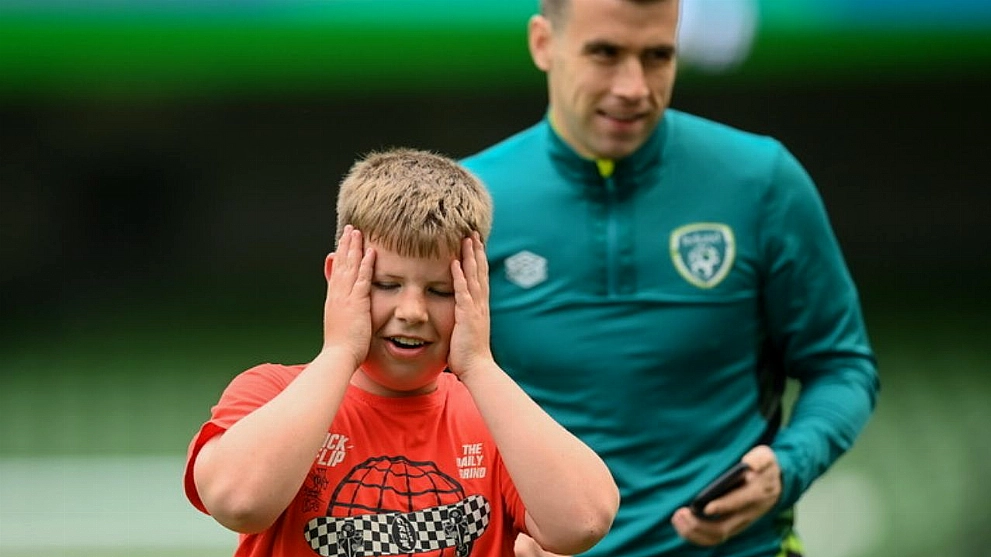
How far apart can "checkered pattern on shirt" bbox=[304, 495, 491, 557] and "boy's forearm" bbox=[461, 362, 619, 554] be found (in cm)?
12

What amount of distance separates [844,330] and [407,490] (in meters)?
1.36

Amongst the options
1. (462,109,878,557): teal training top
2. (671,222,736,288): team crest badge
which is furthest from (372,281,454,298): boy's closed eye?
(671,222,736,288): team crest badge

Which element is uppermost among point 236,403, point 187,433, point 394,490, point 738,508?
point 236,403

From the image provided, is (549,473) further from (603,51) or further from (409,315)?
(603,51)

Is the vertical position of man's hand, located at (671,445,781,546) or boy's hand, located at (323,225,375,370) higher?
boy's hand, located at (323,225,375,370)

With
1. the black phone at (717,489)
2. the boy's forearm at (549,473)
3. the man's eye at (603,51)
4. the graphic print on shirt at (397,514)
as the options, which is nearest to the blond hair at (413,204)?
the boy's forearm at (549,473)

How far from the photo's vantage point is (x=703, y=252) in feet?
11.2

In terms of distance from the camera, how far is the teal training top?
3.32m

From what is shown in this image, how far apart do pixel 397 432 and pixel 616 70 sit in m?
1.18

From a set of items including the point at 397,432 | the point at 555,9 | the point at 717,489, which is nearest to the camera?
the point at 397,432

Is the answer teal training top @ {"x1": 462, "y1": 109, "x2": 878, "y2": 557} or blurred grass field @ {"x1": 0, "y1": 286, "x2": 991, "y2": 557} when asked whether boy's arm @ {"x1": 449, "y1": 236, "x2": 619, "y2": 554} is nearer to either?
teal training top @ {"x1": 462, "y1": 109, "x2": 878, "y2": 557}

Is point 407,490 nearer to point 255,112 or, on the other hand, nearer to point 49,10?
point 49,10

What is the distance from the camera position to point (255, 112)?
10.1 metres

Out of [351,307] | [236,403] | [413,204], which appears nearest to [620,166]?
[413,204]
